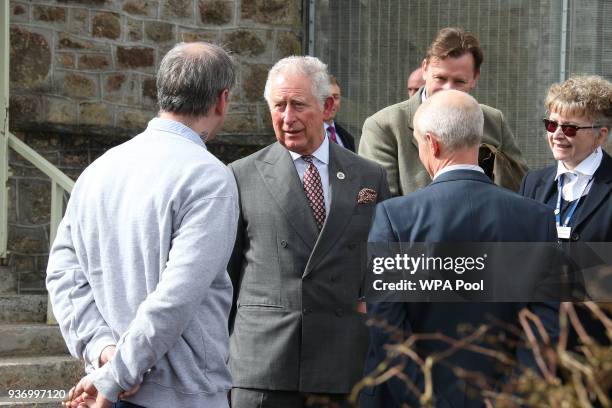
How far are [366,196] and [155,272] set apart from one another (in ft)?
4.94

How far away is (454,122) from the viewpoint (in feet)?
12.8

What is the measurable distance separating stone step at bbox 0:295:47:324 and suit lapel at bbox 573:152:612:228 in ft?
12.4

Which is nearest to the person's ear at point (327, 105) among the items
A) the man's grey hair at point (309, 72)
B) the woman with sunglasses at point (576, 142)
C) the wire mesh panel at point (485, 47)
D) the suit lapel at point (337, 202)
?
the man's grey hair at point (309, 72)

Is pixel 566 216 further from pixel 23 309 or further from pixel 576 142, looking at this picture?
pixel 23 309

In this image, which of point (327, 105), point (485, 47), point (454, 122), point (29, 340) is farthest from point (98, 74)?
point (454, 122)

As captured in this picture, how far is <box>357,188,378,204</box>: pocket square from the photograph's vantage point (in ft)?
15.9

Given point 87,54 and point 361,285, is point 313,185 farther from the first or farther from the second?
point 87,54

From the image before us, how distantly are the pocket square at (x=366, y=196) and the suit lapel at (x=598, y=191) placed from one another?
2.62 ft

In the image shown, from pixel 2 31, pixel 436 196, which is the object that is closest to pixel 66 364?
pixel 2 31

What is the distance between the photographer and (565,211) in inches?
195

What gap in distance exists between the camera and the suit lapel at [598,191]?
4.85m

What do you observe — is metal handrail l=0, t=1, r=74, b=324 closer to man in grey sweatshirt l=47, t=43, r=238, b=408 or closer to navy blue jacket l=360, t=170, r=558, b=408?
man in grey sweatshirt l=47, t=43, r=238, b=408

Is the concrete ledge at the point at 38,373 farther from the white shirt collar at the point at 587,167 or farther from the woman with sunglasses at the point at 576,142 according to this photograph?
the white shirt collar at the point at 587,167

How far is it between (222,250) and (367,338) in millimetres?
1374
